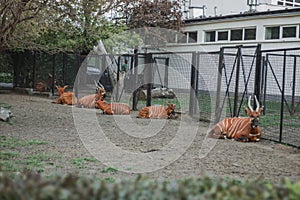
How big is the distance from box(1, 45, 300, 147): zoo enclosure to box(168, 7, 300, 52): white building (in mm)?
1872

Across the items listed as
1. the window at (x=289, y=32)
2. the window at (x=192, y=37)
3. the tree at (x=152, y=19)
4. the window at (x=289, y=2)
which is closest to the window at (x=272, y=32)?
the window at (x=289, y=32)

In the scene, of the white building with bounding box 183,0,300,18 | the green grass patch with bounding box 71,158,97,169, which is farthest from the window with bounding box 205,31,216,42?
the green grass patch with bounding box 71,158,97,169

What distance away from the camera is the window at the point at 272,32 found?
20250mm

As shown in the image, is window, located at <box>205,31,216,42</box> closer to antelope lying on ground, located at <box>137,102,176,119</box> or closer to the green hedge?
antelope lying on ground, located at <box>137,102,176,119</box>

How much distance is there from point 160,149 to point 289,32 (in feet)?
43.0

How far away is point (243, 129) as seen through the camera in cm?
988

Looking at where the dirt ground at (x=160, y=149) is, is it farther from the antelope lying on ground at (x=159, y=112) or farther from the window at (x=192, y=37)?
the window at (x=192, y=37)

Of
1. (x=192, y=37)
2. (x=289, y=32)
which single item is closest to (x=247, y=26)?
(x=289, y=32)

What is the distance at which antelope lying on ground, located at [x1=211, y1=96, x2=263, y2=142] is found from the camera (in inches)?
383

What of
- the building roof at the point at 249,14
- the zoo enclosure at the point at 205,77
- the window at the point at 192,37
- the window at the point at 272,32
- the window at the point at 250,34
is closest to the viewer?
the zoo enclosure at the point at 205,77

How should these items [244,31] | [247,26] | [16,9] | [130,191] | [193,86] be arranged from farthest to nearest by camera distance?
[244,31]
[247,26]
[193,86]
[16,9]
[130,191]

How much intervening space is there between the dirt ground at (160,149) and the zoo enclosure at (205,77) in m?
1.20

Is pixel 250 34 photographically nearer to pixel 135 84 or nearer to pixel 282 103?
pixel 135 84

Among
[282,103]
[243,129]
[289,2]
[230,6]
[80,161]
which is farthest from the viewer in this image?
[230,6]
